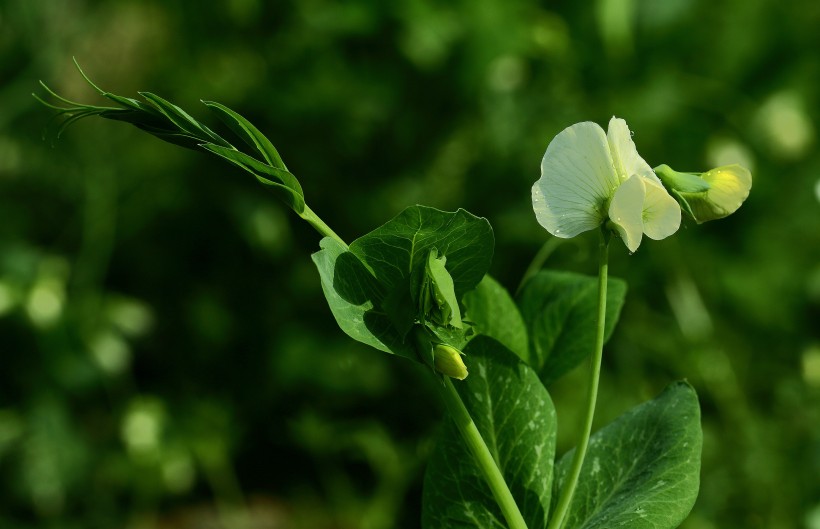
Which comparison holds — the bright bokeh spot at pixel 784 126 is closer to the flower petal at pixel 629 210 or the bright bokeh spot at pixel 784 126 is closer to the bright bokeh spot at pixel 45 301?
the bright bokeh spot at pixel 45 301

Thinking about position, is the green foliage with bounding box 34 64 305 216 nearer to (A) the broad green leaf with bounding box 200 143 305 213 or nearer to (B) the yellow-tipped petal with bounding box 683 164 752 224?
(A) the broad green leaf with bounding box 200 143 305 213

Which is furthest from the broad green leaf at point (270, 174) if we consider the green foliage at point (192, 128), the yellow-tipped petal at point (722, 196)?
the yellow-tipped petal at point (722, 196)

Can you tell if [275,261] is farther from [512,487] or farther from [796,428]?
[512,487]

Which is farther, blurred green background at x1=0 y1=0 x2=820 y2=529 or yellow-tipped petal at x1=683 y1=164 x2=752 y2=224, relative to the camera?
blurred green background at x1=0 y1=0 x2=820 y2=529

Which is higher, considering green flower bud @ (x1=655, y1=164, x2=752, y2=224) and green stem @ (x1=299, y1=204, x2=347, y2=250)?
green flower bud @ (x1=655, y1=164, x2=752, y2=224)

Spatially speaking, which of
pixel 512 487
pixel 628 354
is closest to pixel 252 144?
pixel 512 487

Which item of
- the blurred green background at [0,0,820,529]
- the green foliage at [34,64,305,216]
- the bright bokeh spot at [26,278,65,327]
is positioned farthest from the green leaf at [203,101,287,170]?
the bright bokeh spot at [26,278,65,327]
